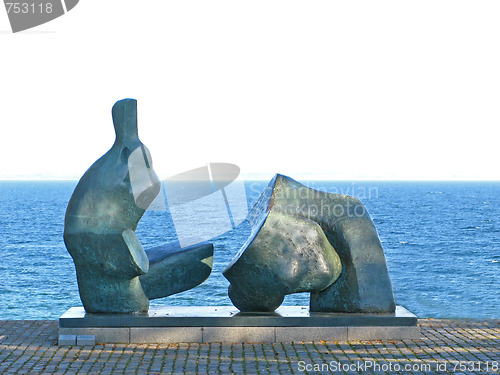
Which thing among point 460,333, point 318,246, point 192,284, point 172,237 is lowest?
point 172,237

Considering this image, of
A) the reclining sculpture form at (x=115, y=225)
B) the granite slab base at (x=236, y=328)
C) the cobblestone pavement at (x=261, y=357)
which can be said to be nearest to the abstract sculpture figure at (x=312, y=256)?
the granite slab base at (x=236, y=328)

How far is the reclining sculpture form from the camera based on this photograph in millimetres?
10633

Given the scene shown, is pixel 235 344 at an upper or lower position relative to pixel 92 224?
lower

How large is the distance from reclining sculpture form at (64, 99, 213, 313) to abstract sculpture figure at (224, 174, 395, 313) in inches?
56.2

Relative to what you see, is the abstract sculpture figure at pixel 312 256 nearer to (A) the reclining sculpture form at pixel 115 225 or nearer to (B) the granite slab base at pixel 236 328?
(B) the granite slab base at pixel 236 328

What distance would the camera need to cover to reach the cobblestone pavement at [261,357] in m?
9.08

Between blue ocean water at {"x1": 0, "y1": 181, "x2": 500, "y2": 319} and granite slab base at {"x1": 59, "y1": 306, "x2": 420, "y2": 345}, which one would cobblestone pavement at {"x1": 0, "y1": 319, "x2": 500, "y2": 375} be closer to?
granite slab base at {"x1": 59, "y1": 306, "x2": 420, "y2": 345}

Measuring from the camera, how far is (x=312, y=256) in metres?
10.8

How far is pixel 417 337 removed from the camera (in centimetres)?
1074

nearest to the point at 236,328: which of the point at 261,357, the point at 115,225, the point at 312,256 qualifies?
the point at 261,357

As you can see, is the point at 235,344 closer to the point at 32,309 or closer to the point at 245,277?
the point at 245,277

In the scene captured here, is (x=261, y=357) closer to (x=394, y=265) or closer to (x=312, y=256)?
(x=312, y=256)

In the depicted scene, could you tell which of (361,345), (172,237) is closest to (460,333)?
(361,345)

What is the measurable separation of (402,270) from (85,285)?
28.0 m
